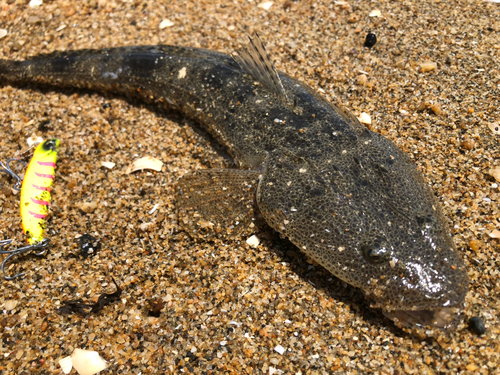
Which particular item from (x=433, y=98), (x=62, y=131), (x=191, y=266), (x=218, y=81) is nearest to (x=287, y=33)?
(x=218, y=81)

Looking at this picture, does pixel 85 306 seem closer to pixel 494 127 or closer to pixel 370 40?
pixel 494 127

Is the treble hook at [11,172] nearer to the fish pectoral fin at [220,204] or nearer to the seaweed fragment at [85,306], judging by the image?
the seaweed fragment at [85,306]

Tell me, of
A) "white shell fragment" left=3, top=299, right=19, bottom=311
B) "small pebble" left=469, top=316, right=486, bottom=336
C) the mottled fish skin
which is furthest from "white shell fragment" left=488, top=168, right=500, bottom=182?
"white shell fragment" left=3, top=299, right=19, bottom=311

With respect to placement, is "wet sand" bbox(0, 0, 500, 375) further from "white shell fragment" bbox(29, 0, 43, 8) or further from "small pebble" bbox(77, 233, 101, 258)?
"white shell fragment" bbox(29, 0, 43, 8)

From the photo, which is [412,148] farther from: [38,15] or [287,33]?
[38,15]

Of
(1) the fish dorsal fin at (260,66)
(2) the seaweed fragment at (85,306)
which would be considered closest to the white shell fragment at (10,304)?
(2) the seaweed fragment at (85,306)
